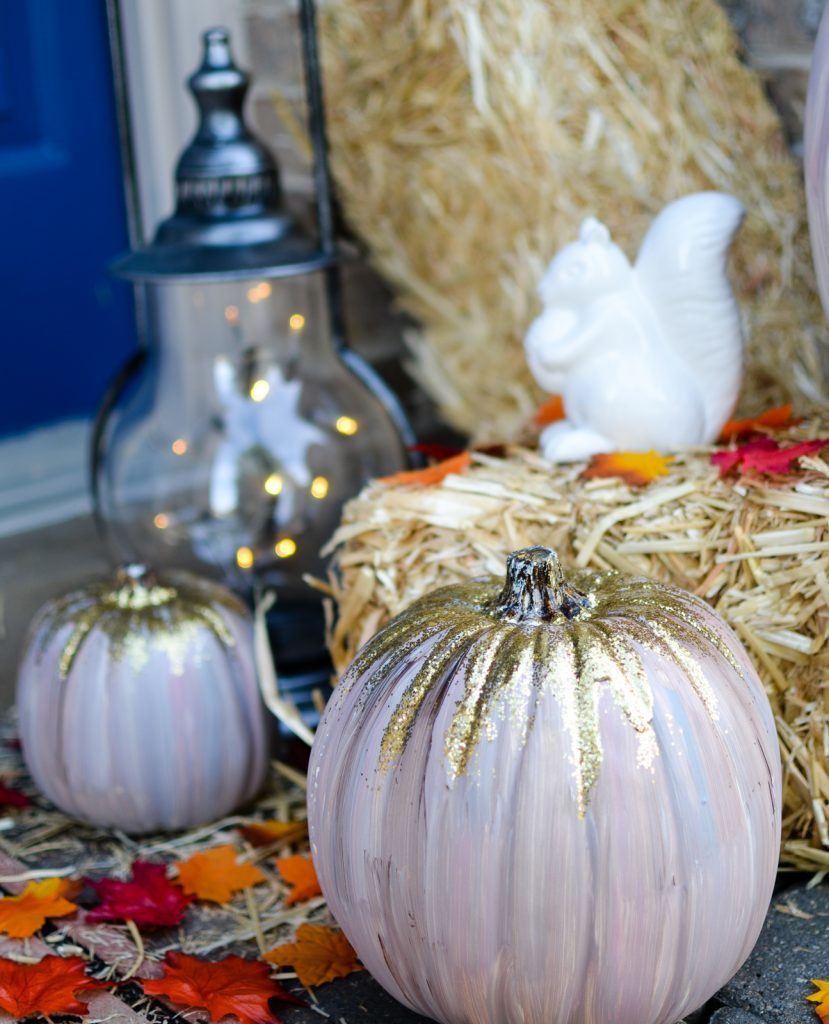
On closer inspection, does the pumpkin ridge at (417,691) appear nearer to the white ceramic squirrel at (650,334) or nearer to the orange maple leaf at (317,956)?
the orange maple leaf at (317,956)

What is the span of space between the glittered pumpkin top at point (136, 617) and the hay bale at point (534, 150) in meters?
0.71

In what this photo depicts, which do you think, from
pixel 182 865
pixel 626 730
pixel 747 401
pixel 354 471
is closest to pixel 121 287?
pixel 354 471

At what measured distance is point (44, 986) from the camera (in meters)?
1.10

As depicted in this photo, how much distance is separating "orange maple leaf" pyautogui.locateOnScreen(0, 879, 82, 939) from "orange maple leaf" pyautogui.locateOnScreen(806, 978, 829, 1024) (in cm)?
67

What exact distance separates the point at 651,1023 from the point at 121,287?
1.80 meters

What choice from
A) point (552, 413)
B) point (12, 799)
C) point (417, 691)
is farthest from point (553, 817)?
point (12, 799)

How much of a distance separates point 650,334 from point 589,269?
0.30 ft

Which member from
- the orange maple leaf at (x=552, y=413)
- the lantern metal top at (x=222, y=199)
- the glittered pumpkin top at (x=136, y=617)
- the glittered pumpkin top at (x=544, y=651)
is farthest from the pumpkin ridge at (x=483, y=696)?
the lantern metal top at (x=222, y=199)

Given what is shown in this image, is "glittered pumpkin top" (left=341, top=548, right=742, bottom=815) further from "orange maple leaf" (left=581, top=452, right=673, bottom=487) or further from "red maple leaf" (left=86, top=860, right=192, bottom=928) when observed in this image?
"red maple leaf" (left=86, top=860, right=192, bottom=928)

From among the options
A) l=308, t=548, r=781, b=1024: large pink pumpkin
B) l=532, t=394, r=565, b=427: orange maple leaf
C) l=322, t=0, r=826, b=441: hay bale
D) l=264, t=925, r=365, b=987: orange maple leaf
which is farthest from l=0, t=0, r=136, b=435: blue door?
l=308, t=548, r=781, b=1024: large pink pumpkin

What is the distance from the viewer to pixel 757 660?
3.94ft

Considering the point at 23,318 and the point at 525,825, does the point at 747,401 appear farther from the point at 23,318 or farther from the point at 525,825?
the point at 23,318

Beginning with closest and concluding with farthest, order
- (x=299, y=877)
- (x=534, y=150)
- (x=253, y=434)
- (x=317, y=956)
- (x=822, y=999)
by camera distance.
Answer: (x=822, y=999) < (x=317, y=956) < (x=299, y=877) < (x=253, y=434) < (x=534, y=150)

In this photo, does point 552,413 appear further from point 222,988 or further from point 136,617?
point 222,988
